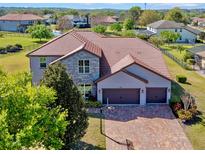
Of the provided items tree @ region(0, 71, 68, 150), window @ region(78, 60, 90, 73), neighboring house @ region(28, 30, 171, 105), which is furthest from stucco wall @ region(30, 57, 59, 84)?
tree @ region(0, 71, 68, 150)

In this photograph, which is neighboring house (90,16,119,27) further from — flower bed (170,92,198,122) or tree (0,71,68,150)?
tree (0,71,68,150)

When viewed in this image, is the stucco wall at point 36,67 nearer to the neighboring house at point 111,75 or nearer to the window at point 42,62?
the neighboring house at point 111,75

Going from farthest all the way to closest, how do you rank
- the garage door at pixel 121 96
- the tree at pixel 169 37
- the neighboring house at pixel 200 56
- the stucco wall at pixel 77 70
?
the tree at pixel 169 37, the neighboring house at pixel 200 56, the garage door at pixel 121 96, the stucco wall at pixel 77 70

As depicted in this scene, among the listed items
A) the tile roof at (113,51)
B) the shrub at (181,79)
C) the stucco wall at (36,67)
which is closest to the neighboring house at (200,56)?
the shrub at (181,79)

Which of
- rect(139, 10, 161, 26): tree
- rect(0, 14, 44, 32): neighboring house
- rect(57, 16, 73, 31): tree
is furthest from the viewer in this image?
rect(139, 10, 161, 26): tree

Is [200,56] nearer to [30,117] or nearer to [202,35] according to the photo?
[30,117]

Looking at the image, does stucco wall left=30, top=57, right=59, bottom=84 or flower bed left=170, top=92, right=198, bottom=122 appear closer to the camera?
flower bed left=170, top=92, right=198, bottom=122
